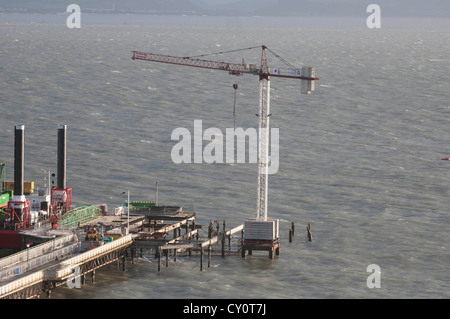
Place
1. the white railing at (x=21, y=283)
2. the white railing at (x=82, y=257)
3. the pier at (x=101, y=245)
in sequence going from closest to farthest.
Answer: the white railing at (x=21, y=283), the pier at (x=101, y=245), the white railing at (x=82, y=257)

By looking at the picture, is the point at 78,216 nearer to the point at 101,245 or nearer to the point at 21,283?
the point at 101,245

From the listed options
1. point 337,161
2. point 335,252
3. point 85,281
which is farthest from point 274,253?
point 337,161

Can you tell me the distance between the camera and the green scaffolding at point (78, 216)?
414 ft

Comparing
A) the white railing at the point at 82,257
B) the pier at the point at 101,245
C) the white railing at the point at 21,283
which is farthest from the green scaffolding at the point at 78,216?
the white railing at the point at 21,283

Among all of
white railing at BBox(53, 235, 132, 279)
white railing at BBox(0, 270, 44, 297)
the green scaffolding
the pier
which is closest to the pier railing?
the pier

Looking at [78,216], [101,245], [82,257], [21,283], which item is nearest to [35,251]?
[82,257]

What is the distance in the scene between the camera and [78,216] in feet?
422

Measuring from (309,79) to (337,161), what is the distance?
3750cm

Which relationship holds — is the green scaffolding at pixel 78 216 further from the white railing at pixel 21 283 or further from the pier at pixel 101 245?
the white railing at pixel 21 283

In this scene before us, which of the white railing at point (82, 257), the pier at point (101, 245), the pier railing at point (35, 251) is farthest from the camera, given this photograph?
the pier railing at point (35, 251)

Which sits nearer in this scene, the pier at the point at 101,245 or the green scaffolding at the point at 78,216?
the pier at the point at 101,245

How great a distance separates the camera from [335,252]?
128 m
